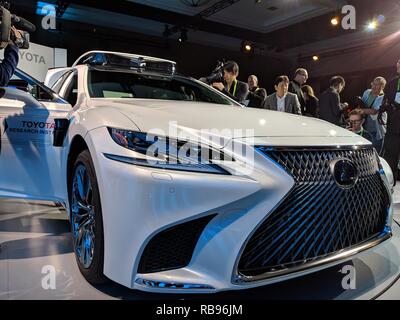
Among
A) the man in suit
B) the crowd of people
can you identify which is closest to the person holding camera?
the crowd of people

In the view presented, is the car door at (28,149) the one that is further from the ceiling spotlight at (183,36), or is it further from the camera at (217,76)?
the ceiling spotlight at (183,36)

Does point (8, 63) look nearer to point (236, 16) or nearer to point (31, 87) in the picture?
point (31, 87)

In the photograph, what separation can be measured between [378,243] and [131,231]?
1265 mm

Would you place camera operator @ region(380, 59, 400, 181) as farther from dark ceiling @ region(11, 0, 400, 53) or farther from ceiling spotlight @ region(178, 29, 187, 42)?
ceiling spotlight @ region(178, 29, 187, 42)

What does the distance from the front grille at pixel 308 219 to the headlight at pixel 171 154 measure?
225 mm

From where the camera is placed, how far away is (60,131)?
245 centimetres

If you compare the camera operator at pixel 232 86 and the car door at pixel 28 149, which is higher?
the camera operator at pixel 232 86

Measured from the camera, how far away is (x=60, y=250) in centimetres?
244

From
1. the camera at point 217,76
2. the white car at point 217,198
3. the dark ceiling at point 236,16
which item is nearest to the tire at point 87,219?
the white car at point 217,198

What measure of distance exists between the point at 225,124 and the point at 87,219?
0.93 meters

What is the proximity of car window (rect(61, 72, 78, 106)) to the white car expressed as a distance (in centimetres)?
91

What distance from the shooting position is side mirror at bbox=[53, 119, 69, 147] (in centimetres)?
241

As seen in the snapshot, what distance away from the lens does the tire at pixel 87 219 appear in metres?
1.72

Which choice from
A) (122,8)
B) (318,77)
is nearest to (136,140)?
(122,8)
